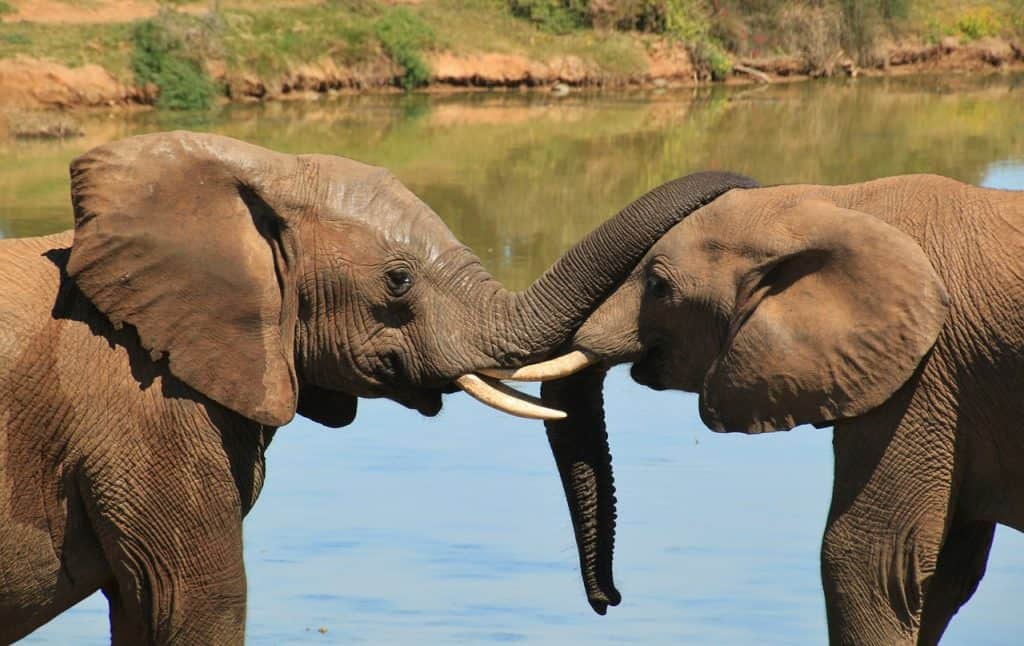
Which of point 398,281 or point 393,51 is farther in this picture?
point 393,51

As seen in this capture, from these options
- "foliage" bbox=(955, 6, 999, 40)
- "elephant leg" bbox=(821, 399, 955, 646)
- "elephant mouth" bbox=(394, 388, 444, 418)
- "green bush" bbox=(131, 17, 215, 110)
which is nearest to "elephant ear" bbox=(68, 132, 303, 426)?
"elephant mouth" bbox=(394, 388, 444, 418)

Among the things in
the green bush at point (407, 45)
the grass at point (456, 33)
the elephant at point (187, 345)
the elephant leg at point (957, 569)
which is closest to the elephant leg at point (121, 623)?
the elephant at point (187, 345)

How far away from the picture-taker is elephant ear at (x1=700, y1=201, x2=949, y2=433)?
5910 millimetres

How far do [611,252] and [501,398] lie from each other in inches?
29.7

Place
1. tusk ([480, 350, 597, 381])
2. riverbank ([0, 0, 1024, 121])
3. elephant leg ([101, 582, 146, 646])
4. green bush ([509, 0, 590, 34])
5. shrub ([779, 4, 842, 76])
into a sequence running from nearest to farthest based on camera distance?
elephant leg ([101, 582, 146, 646]), tusk ([480, 350, 597, 381]), riverbank ([0, 0, 1024, 121]), green bush ([509, 0, 590, 34]), shrub ([779, 4, 842, 76])

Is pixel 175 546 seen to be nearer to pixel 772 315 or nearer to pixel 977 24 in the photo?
pixel 772 315

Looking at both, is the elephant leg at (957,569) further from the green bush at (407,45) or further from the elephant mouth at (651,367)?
the green bush at (407,45)

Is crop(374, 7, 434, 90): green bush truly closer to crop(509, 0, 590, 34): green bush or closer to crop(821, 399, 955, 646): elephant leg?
crop(509, 0, 590, 34): green bush

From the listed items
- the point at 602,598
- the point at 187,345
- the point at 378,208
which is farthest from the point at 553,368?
the point at 187,345

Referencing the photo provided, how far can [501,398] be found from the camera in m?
5.86

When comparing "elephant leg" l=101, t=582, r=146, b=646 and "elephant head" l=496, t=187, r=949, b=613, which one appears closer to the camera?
"elephant leg" l=101, t=582, r=146, b=646

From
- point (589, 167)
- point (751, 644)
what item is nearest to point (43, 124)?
point (589, 167)

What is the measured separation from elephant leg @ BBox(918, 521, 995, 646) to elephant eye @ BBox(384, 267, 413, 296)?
2072 millimetres

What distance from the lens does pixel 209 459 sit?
18.4ft
